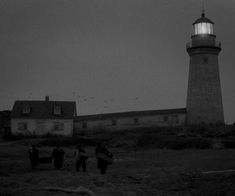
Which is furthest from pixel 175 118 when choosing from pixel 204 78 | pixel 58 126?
pixel 58 126

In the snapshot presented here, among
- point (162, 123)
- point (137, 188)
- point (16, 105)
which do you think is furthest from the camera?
point (16, 105)

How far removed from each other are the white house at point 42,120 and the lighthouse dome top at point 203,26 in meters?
15.1

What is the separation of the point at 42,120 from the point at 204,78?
55.5ft

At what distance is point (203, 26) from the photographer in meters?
50.0

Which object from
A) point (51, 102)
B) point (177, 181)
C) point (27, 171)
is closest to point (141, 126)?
point (51, 102)

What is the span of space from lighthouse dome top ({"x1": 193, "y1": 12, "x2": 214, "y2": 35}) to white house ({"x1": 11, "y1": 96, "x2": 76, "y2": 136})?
15.1 m

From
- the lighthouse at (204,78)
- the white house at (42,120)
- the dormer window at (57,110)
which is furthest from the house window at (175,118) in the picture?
the dormer window at (57,110)

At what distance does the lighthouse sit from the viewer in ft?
159

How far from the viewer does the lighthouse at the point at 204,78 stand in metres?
48.3

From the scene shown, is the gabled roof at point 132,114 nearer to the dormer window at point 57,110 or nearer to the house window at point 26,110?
the dormer window at point 57,110

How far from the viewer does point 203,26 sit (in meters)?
50.0

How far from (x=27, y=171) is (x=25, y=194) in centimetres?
863

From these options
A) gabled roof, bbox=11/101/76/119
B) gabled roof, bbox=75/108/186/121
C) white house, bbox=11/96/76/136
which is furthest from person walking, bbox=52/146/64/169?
gabled roof, bbox=11/101/76/119

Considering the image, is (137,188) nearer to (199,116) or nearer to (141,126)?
(199,116)
